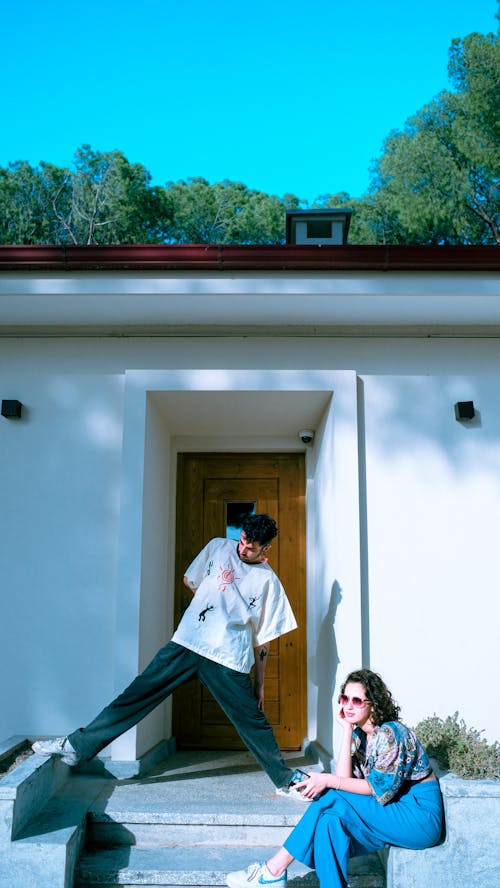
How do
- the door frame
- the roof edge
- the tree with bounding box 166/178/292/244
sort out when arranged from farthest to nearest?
the tree with bounding box 166/178/292/244
the door frame
the roof edge

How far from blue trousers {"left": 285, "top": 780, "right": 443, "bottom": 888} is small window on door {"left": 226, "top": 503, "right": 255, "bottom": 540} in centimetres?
298

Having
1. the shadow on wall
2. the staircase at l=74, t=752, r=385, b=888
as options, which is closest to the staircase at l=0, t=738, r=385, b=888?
the staircase at l=74, t=752, r=385, b=888

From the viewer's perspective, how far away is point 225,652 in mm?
4156

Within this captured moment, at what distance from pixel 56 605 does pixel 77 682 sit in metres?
0.51

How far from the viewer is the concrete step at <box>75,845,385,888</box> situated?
341cm

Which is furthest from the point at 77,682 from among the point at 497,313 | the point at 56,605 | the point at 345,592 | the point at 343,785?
the point at 497,313

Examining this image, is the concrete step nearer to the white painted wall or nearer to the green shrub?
the green shrub

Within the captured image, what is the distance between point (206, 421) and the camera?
572 centimetres

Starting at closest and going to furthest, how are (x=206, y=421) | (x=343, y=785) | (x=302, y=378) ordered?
(x=343, y=785)
(x=302, y=378)
(x=206, y=421)

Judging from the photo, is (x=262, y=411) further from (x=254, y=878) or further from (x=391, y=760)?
(x=254, y=878)

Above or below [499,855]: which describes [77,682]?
above

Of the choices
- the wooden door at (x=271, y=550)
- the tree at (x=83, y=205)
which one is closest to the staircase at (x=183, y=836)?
the wooden door at (x=271, y=550)

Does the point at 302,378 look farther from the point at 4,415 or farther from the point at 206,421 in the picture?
the point at 4,415

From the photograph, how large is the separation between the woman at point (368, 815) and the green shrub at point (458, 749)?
39 centimetres
